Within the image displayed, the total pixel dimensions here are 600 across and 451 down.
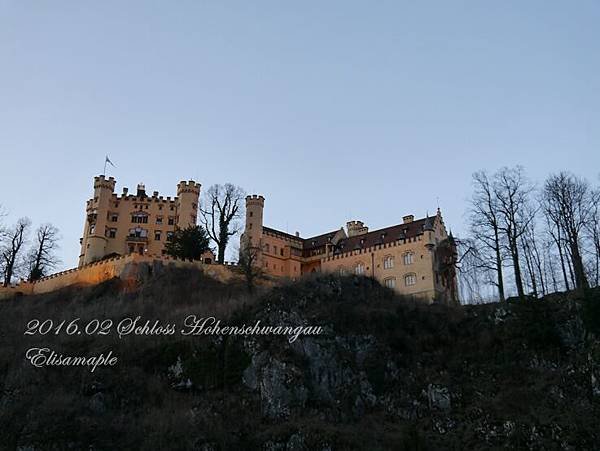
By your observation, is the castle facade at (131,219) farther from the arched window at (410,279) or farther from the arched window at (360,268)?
the arched window at (410,279)

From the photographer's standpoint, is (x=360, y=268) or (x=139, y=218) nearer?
(x=360, y=268)

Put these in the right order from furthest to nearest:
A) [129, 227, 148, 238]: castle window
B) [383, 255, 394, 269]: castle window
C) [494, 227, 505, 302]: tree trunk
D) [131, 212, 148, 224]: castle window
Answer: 1. [131, 212, 148, 224]: castle window
2. [129, 227, 148, 238]: castle window
3. [383, 255, 394, 269]: castle window
4. [494, 227, 505, 302]: tree trunk

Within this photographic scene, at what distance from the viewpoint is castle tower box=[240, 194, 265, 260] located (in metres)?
70.8

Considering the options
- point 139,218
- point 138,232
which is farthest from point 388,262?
point 139,218

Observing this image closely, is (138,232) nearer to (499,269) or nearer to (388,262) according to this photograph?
(388,262)

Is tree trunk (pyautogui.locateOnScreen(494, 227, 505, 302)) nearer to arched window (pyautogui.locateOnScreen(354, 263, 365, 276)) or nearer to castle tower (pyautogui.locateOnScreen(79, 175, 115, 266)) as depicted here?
arched window (pyautogui.locateOnScreen(354, 263, 365, 276))

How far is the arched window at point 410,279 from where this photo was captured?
202 feet

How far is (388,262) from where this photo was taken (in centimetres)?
6450

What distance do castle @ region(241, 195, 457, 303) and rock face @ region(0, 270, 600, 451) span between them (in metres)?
16.8

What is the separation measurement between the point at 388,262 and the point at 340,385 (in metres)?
31.1

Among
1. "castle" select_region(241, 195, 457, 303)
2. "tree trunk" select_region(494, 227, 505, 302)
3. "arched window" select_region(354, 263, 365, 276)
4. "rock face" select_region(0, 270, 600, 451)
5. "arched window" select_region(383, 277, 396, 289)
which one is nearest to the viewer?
"rock face" select_region(0, 270, 600, 451)

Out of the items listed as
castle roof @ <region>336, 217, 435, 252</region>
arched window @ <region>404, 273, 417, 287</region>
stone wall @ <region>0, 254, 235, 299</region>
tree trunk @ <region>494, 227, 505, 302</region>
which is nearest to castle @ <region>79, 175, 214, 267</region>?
stone wall @ <region>0, 254, 235, 299</region>

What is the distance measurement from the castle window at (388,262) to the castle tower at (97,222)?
110ft

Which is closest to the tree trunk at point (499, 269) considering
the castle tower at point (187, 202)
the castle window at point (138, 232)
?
the castle tower at point (187, 202)
